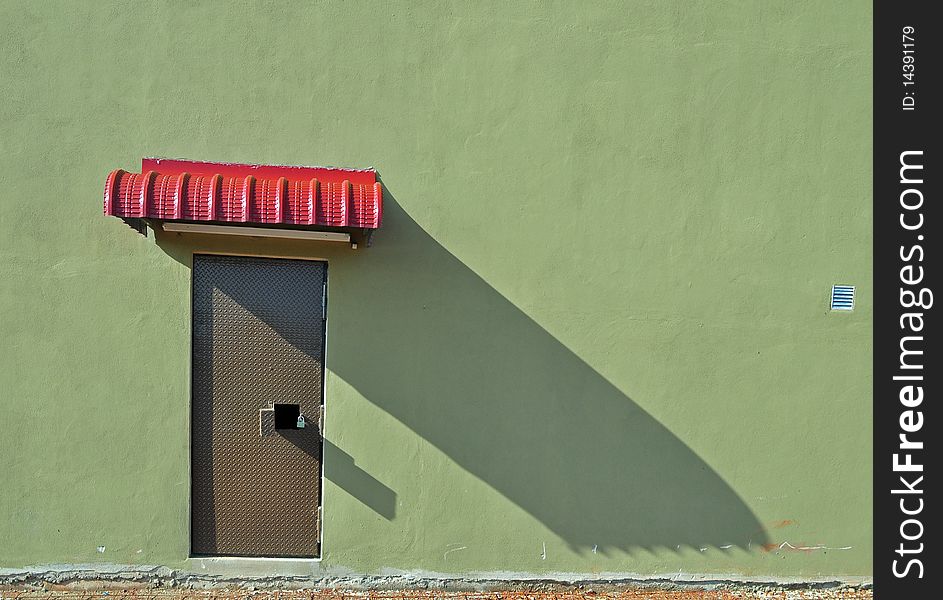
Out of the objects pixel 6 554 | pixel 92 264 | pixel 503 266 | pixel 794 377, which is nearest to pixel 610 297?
pixel 503 266

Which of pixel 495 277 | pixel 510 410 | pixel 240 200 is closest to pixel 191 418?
pixel 240 200

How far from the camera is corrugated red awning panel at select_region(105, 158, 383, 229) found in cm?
435

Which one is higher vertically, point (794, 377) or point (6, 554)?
point (794, 377)

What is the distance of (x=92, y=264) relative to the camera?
4.89 metres

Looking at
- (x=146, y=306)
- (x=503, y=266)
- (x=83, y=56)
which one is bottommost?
(x=146, y=306)

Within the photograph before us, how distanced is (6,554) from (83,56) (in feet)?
11.7

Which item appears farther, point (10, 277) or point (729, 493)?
point (729, 493)

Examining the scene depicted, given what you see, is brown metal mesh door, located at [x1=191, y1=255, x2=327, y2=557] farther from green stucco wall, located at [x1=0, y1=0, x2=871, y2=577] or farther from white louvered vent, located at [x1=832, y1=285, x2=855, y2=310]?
white louvered vent, located at [x1=832, y1=285, x2=855, y2=310]

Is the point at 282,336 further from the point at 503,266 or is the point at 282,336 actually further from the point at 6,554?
the point at 6,554

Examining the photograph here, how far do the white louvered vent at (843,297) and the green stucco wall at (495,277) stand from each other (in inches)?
3.1

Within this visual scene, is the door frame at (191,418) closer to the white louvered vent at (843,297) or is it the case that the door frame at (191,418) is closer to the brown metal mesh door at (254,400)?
the brown metal mesh door at (254,400)

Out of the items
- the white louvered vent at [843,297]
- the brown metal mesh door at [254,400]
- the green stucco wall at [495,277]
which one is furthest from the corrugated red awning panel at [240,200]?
the white louvered vent at [843,297]

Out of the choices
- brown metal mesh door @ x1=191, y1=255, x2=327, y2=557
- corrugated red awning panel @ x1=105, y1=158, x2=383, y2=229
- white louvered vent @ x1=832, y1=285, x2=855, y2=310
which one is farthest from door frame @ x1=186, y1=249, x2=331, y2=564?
white louvered vent @ x1=832, y1=285, x2=855, y2=310

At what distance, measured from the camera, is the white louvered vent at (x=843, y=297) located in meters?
5.30
